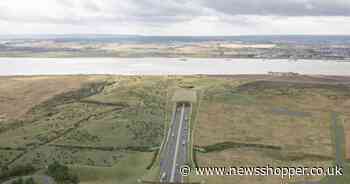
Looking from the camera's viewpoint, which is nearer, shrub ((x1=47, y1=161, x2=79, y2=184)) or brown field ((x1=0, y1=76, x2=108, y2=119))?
shrub ((x1=47, y1=161, x2=79, y2=184))

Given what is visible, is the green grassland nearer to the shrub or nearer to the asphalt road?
the asphalt road

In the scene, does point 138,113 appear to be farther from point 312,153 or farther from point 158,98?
point 312,153

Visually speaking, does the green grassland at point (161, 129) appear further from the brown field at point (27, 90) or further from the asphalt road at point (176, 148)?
the brown field at point (27, 90)

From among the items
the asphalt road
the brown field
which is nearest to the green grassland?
the asphalt road

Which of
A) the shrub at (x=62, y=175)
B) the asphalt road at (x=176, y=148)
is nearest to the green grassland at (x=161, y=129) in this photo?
the asphalt road at (x=176, y=148)

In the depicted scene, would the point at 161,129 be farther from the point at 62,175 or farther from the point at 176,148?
the point at 62,175
